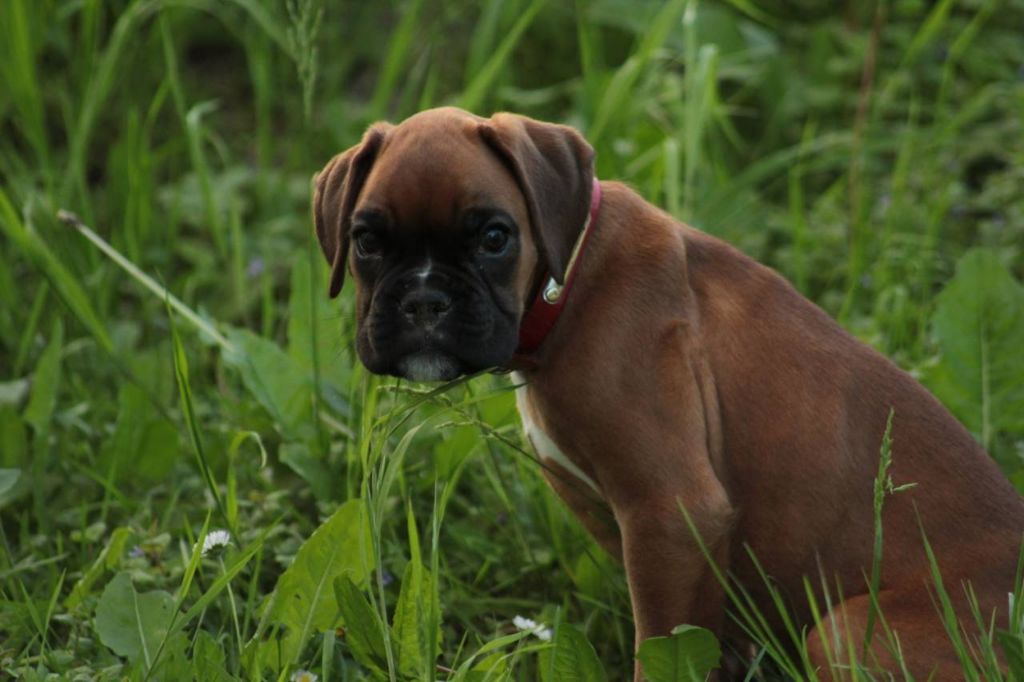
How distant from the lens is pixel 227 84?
8.34 metres

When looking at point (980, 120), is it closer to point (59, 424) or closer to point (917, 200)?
point (917, 200)

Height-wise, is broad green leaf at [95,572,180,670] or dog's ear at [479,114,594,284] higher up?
dog's ear at [479,114,594,284]

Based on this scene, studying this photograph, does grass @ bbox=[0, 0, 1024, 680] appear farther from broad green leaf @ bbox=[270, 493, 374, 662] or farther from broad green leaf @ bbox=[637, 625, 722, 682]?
broad green leaf @ bbox=[637, 625, 722, 682]

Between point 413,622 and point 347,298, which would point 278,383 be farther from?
point 413,622

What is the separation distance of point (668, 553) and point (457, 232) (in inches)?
38.2

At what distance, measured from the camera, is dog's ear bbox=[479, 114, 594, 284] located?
138 inches

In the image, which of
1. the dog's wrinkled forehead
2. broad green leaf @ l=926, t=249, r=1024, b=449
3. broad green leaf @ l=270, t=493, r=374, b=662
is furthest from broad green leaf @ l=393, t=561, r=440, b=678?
broad green leaf @ l=926, t=249, r=1024, b=449

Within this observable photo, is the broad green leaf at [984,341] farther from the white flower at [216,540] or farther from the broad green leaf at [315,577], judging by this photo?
the white flower at [216,540]

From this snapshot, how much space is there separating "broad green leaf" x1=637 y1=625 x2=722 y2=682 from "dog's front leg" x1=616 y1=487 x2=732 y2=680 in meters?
0.11

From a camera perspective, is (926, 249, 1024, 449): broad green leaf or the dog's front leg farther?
(926, 249, 1024, 449): broad green leaf

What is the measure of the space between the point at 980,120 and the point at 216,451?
15.1ft

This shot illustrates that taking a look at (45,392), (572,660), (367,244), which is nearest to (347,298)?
(45,392)

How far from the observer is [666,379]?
12.0 ft

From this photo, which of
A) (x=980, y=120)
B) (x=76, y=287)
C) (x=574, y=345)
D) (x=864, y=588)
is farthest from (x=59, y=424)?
(x=980, y=120)
